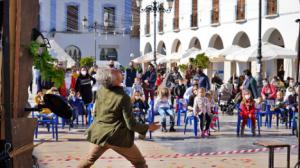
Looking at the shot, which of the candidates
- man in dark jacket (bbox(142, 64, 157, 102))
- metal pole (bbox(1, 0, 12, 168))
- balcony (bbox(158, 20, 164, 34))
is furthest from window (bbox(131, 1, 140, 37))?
metal pole (bbox(1, 0, 12, 168))

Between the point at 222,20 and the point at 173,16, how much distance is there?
25.6 feet

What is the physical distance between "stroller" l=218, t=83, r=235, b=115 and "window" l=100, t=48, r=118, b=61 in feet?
103

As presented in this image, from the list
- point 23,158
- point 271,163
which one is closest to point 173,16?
point 271,163

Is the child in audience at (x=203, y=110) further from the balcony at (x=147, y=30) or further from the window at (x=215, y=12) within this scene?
the balcony at (x=147, y=30)

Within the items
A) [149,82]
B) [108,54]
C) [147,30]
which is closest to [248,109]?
[149,82]

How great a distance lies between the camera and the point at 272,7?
90.7 feet

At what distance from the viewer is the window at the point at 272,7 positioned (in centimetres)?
2738

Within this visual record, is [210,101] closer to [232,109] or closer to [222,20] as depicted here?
[232,109]

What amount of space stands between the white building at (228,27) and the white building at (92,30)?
8.12m

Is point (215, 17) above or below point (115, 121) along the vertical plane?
above

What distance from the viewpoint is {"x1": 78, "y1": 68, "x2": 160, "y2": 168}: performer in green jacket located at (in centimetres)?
655

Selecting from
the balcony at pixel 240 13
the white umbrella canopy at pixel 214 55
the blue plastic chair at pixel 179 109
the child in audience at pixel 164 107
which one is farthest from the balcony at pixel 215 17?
the child in audience at pixel 164 107

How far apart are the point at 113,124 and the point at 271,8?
2229 cm

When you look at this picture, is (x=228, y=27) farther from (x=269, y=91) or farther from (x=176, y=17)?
(x=269, y=91)
